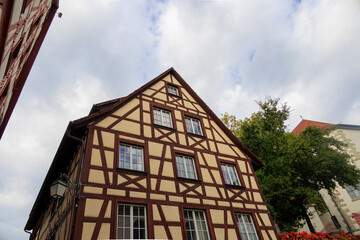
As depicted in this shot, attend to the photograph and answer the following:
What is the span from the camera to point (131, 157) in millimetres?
8648

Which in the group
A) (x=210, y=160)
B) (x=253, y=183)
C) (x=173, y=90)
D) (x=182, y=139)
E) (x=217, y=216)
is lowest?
(x=217, y=216)

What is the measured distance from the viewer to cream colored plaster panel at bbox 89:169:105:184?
23.8ft

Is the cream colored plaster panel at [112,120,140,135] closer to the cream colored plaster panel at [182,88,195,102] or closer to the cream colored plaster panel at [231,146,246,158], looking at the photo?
the cream colored plaster panel at [182,88,195,102]

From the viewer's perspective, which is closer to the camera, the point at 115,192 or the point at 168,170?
the point at 115,192

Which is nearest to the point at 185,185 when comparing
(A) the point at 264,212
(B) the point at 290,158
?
(A) the point at 264,212

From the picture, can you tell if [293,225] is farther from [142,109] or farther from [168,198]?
[142,109]

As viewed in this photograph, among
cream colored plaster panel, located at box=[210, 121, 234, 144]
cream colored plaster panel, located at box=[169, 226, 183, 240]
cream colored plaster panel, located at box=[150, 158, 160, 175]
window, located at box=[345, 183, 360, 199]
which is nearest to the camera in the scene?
cream colored plaster panel, located at box=[169, 226, 183, 240]

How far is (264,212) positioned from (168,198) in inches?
211

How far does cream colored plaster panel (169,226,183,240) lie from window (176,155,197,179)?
2275mm

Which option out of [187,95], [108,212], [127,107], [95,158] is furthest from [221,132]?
[108,212]

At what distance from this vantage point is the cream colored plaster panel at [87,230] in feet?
20.1

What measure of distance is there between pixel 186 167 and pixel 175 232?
3.00m

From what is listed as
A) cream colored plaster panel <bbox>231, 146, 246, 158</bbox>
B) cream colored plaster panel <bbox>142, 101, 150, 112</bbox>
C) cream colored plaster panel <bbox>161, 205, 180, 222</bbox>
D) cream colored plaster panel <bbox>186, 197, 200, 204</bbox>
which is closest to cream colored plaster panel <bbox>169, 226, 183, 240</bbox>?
cream colored plaster panel <bbox>161, 205, 180, 222</bbox>

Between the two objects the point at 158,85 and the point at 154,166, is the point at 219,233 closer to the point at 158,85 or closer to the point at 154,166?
the point at 154,166
